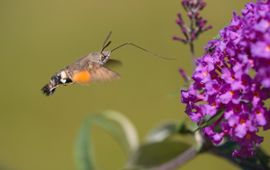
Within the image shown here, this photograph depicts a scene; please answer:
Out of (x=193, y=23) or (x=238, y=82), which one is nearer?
(x=238, y=82)

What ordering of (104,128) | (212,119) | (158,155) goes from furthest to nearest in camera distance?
(104,128) < (158,155) < (212,119)

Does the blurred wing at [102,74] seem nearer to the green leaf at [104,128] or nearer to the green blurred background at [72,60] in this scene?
the green leaf at [104,128]

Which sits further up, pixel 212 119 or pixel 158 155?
pixel 158 155

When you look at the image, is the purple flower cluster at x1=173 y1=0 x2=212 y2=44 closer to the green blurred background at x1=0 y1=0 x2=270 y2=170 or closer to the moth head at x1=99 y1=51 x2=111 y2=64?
the moth head at x1=99 y1=51 x2=111 y2=64

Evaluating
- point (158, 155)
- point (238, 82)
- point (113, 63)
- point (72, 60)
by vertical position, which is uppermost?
point (72, 60)

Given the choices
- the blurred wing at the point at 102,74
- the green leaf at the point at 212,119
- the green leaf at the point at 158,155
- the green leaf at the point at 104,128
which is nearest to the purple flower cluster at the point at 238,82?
the green leaf at the point at 212,119

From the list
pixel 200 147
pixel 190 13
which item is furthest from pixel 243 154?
pixel 190 13

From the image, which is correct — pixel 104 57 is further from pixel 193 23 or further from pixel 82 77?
pixel 193 23

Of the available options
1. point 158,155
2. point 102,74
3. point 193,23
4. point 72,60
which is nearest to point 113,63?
point 102,74
